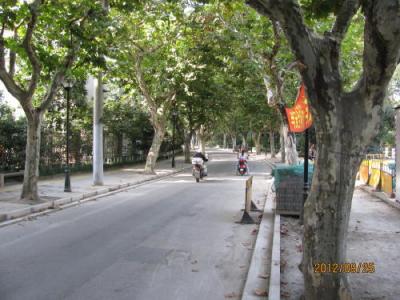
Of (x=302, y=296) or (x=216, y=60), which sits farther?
(x=216, y=60)

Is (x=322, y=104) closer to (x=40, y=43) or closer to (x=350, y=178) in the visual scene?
(x=350, y=178)

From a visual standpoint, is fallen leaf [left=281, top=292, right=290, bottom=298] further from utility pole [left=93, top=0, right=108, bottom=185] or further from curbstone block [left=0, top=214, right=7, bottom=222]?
utility pole [left=93, top=0, right=108, bottom=185]

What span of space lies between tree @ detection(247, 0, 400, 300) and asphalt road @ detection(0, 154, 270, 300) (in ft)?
5.16

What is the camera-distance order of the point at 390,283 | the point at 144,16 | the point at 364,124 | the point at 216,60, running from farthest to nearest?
1. the point at 216,60
2. the point at 144,16
3. the point at 390,283
4. the point at 364,124

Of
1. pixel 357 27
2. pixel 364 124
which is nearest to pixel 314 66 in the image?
pixel 364 124

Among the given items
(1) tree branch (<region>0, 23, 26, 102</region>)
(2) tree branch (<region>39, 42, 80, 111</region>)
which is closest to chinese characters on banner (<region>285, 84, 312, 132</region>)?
(2) tree branch (<region>39, 42, 80, 111</region>)

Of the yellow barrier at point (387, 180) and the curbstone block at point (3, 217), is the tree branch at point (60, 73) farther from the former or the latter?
the yellow barrier at point (387, 180)

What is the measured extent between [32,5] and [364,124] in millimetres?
9685

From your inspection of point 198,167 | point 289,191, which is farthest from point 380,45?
point 198,167

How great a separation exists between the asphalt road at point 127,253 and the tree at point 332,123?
5.16 feet

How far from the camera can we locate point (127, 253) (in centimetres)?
751

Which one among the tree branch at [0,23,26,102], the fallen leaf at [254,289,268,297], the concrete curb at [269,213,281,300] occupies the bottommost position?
the fallen leaf at [254,289,268,297]

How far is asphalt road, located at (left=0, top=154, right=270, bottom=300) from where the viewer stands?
5734mm

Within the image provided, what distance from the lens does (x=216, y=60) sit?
67.0ft
